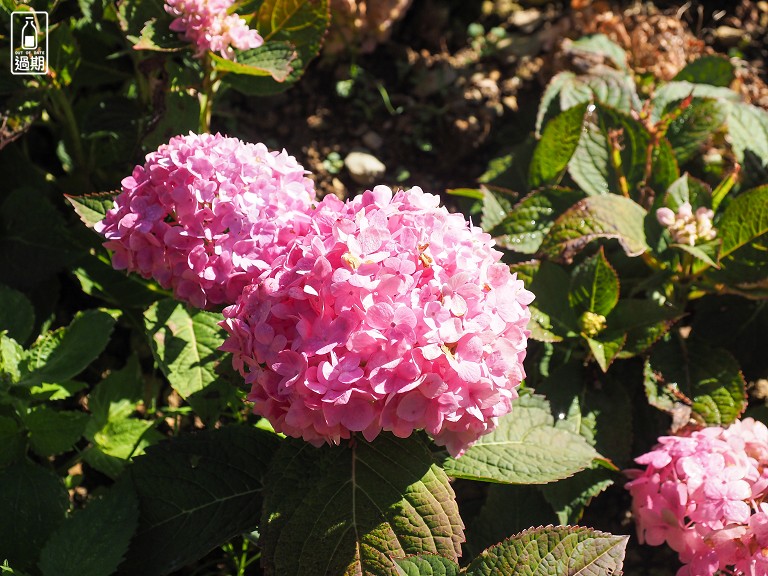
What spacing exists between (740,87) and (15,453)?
2.84 m

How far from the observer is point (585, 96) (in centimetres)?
278

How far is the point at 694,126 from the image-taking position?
8.78ft

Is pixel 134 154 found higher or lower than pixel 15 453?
higher

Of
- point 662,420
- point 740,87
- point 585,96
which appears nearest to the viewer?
point 662,420

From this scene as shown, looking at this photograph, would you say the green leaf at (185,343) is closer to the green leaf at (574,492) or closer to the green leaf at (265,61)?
the green leaf at (265,61)

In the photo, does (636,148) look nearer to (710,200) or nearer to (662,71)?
(710,200)

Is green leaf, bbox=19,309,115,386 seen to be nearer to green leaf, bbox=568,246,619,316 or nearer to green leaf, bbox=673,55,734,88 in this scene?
green leaf, bbox=568,246,619,316

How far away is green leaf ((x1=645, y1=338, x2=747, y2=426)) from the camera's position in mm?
2252

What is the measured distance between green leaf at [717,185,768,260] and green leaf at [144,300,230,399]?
4.80 feet

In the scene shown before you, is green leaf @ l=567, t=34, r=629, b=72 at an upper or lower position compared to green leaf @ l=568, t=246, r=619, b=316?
upper

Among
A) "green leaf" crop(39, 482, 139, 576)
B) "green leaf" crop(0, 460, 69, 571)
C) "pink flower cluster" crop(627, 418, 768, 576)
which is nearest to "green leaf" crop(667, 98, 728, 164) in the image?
"pink flower cluster" crop(627, 418, 768, 576)

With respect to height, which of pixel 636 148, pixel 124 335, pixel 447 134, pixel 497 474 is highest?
A: pixel 636 148

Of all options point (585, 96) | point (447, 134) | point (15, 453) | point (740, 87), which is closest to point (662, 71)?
point (740, 87)

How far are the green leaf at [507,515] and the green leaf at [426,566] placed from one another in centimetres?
66
